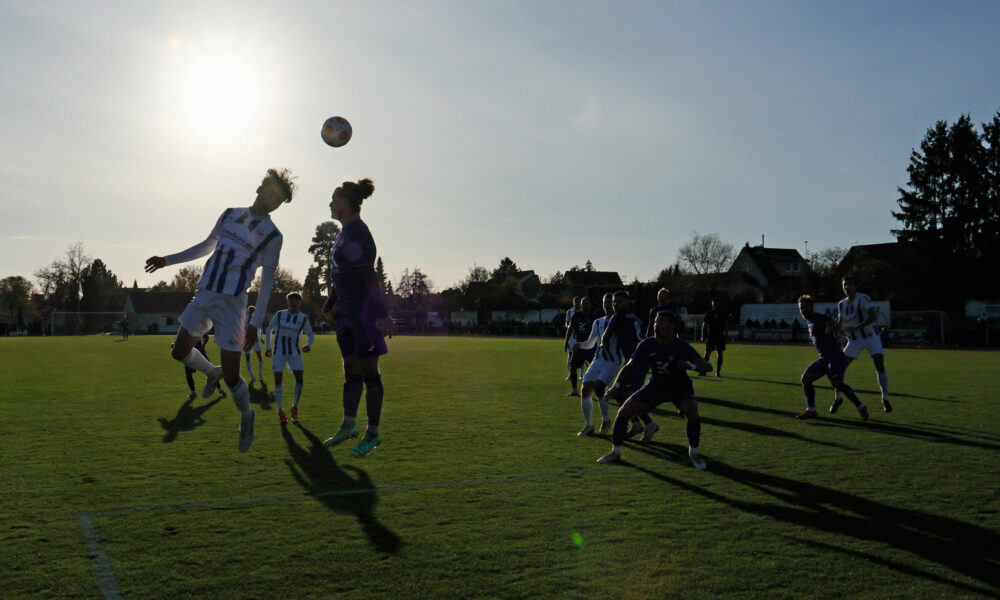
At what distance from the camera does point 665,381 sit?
7348 mm

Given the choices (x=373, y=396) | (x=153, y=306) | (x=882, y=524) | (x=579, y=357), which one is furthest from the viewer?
(x=153, y=306)

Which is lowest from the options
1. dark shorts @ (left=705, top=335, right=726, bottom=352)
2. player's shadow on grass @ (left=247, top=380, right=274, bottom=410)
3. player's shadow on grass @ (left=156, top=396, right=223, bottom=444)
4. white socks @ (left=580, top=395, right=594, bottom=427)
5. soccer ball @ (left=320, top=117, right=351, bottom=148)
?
player's shadow on grass @ (left=247, top=380, right=274, bottom=410)

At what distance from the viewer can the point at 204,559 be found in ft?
14.0

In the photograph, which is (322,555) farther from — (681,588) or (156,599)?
(681,588)

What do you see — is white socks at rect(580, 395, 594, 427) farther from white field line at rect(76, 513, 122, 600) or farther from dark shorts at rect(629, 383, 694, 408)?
white field line at rect(76, 513, 122, 600)

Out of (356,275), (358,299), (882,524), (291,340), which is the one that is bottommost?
(882,524)

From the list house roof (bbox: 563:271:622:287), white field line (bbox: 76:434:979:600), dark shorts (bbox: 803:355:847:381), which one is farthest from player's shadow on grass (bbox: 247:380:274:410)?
house roof (bbox: 563:271:622:287)

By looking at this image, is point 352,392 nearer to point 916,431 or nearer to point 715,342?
point 916,431

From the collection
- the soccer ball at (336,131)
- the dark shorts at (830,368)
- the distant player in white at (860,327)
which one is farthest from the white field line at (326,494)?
the soccer ball at (336,131)

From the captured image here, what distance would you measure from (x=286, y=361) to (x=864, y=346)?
32.5 ft

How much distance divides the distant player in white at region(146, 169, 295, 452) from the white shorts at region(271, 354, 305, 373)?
5023 millimetres

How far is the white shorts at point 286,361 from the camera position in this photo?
37.9ft

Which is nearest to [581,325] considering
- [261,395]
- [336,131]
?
[261,395]

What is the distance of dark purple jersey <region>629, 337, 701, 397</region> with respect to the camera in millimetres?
7285
